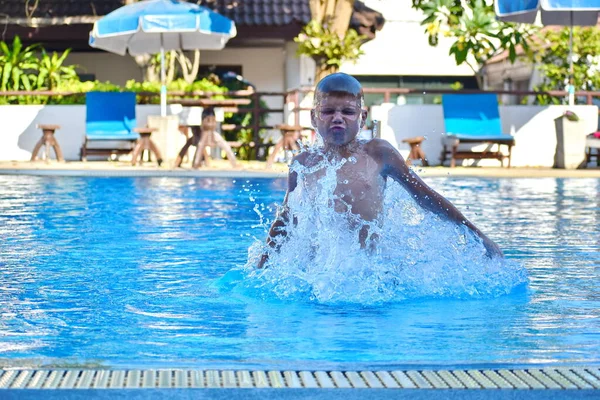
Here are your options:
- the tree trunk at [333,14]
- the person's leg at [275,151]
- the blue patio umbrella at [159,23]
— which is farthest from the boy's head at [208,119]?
the tree trunk at [333,14]

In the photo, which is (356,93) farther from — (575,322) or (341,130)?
(575,322)

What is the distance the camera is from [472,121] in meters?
18.7

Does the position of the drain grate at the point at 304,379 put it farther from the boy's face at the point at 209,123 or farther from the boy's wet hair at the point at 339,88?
the boy's face at the point at 209,123

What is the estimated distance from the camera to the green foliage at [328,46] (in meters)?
19.2

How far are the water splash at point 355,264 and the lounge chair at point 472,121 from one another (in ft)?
40.1

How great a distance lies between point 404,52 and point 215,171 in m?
16.2

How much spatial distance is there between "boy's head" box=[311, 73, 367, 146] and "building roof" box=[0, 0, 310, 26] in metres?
18.8

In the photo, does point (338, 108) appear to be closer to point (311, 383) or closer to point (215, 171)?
point (311, 383)

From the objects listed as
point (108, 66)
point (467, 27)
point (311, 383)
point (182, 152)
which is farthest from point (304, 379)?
point (108, 66)

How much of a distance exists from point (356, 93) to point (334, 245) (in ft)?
2.77

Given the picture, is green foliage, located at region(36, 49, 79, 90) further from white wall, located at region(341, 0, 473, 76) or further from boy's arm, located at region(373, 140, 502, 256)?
boy's arm, located at region(373, 140, 502, 256)

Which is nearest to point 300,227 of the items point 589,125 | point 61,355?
point 61,355

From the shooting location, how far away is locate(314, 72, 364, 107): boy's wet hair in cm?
551

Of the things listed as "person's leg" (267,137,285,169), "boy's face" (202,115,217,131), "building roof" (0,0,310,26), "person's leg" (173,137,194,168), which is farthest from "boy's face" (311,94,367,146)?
"building roof" (0,0,310,26)
